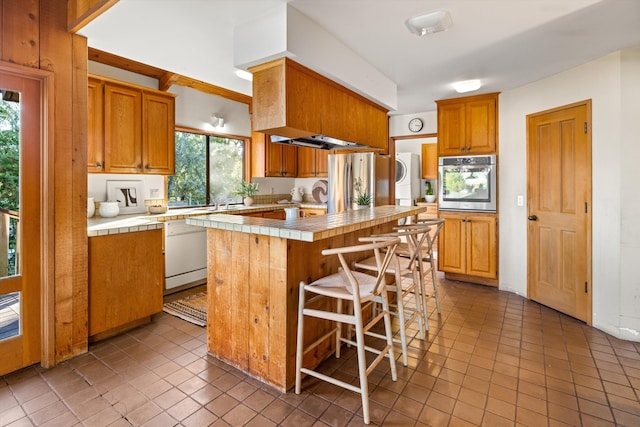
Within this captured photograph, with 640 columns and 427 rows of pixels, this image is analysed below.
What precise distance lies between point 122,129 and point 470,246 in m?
4.29

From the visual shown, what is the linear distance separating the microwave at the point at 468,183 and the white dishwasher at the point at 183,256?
127 inches

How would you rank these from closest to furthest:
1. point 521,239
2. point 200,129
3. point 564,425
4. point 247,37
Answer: point 564,425 → point 247,37 → point 521,239 → point 200,129

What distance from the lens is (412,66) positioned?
3.17 meters

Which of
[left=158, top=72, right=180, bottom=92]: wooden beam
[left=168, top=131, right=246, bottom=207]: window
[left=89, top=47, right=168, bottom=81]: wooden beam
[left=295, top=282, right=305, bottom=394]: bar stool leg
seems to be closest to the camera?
[left=295, top=282, right=305, bottom=394]: bar stool leg

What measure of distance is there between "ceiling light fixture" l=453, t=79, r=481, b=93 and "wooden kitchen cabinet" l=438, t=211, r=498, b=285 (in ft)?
5.01

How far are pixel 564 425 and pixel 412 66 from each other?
2948 millimetres

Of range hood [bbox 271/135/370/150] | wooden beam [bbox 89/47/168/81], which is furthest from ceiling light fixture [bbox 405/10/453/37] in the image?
wooden beam [bbox 89/47/168/81]

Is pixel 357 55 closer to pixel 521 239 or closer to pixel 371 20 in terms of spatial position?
pixel 371 20

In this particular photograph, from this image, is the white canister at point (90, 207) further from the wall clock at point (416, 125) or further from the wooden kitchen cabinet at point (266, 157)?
the wall clock at point (416, 125)

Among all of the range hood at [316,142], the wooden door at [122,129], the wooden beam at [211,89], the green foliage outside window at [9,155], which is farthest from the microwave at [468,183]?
the green foliage outside window at [9,155]

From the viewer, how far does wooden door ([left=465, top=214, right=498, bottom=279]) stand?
13.4ft

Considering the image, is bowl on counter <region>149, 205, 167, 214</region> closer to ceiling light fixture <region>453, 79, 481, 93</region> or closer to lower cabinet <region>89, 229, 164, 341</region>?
lower cabinet <region>89, 229, 164, 341</region>

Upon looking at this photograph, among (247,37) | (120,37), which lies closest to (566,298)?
(247,37)

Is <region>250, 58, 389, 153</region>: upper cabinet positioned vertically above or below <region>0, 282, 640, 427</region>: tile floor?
above
